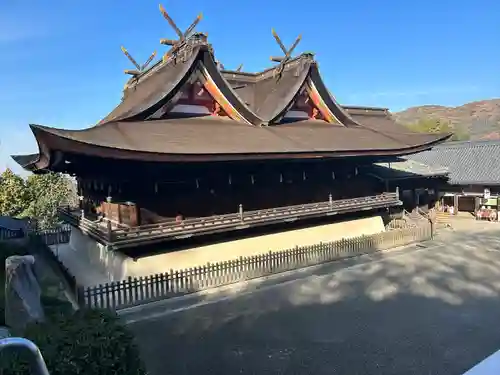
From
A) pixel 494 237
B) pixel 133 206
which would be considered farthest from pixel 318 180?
pixel 494 237

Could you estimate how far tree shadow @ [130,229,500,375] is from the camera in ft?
27.5

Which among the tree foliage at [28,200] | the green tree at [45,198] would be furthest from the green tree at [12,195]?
the green tree at [45,198]

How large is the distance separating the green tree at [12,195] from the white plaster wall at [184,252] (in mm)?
13647

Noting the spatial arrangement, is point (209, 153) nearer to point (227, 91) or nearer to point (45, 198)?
point (227, 91)

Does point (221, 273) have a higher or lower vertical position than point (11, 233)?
lower

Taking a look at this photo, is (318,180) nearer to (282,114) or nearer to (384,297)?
(282,114)

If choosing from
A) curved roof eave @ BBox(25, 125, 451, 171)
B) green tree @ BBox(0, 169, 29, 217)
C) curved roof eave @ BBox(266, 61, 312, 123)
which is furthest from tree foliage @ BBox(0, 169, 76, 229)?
curved roof eave @ BBox(266, 61, 312, 123)

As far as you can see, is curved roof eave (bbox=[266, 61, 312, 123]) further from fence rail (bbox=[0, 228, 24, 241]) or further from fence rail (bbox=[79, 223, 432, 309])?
fence rail (bbox=[0, 228, 24, 241])

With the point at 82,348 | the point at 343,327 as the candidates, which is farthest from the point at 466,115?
the point at 82,348

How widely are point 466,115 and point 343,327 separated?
596 ft

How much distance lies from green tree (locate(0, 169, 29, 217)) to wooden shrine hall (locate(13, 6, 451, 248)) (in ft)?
50.0

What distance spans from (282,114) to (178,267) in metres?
9.31

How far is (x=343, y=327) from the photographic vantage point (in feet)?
33.6

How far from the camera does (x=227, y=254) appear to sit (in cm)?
1565
